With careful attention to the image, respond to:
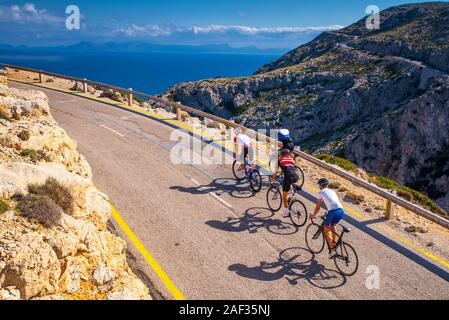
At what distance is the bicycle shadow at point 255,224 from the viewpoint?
34.4ft

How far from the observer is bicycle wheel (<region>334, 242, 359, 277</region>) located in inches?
339

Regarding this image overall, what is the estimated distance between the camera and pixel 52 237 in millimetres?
6629

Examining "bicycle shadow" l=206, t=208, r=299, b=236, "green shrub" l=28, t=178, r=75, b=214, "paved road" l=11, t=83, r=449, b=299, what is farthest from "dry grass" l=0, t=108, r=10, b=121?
"bicycle shadow" l=206, t=208, r=299, b=236

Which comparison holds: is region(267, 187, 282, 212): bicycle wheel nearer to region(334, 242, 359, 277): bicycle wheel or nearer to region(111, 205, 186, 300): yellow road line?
region(334, 242, 359, 277): bicycle wheel

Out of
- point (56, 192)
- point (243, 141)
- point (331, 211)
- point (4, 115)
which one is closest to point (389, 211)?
point (331, 211)

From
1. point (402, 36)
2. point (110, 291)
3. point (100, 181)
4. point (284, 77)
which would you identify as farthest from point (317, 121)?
point (110, 291)

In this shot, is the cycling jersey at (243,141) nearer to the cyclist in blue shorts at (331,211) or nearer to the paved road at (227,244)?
the paved road at (227,244)

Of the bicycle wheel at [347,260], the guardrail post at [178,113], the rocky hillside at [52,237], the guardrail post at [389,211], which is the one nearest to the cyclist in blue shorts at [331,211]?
the bicycle wheel at [347,260]

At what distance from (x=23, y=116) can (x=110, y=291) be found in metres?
7.57

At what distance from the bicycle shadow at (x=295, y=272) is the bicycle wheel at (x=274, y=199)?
2.51m

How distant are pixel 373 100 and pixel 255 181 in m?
78.7

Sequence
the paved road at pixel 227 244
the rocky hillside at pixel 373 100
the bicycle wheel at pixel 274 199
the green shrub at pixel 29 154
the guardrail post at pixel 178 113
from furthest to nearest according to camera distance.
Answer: the rocky hillside at pixel 373 100, the guardrail post at pixel 178 113, the bicycle wheel at pixel 274 199, the green shrub at pixel 29 154, the paved road at pixel 227 244

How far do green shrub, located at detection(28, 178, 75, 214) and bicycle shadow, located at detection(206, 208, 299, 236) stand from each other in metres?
3.93

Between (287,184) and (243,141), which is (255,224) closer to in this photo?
(287,184)
